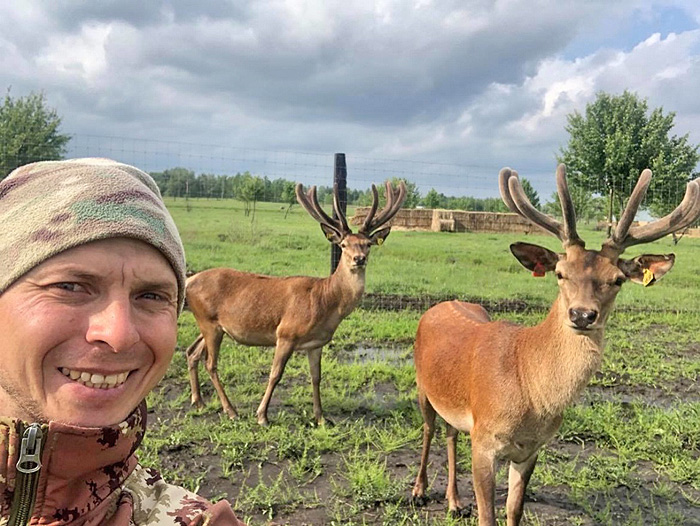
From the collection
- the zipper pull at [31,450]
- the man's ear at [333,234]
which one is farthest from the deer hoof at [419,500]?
the zipper pull at [31,450]

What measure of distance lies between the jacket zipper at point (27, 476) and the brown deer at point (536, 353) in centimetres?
286

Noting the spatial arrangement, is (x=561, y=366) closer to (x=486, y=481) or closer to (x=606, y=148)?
(x=486, y=481)

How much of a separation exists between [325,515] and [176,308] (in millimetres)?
3075

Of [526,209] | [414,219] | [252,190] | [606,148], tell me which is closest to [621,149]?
[606,148]

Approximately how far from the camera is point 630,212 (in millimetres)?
3537

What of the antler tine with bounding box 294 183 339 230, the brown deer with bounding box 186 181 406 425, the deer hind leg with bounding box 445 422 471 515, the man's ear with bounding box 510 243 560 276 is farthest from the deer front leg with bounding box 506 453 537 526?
the antler tine with bounding box 294 183 339 230

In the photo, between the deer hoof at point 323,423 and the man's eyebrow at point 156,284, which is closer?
the man's eyebrow at point 156,284

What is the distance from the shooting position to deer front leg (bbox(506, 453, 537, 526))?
358 cm

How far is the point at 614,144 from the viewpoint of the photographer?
23188mm

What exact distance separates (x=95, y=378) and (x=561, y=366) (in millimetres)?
2896

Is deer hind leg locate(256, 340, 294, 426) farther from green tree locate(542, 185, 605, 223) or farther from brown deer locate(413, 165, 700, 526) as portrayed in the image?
green tree locate(542, 185, 605, 223)

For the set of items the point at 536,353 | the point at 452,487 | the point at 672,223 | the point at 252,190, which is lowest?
the point at 452,487

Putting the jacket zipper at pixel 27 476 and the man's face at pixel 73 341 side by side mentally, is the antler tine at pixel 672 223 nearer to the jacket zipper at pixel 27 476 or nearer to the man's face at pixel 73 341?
the man's face at pixel 73 341

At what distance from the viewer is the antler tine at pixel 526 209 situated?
383 cm
